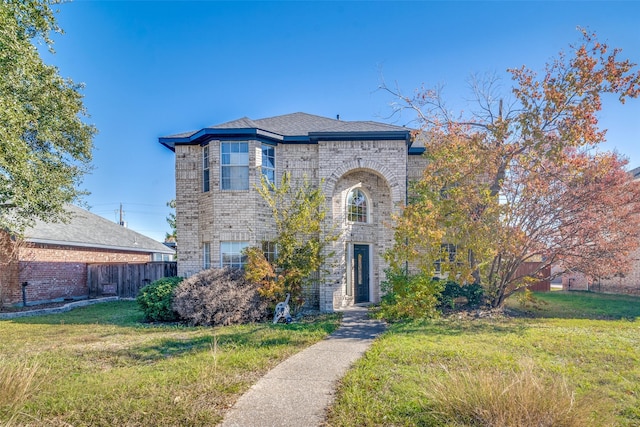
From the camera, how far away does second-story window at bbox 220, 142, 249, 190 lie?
12227 millimetres

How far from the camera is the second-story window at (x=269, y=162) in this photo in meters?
12.5

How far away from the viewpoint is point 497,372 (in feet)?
14.4

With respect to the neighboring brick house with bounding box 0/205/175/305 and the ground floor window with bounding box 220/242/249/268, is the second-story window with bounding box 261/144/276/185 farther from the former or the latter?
the neighboring brick house with bounding box 0/205/175/305

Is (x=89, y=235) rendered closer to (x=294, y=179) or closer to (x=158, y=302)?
(x=158, y=302)

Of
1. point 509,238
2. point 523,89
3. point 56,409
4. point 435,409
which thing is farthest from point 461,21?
point 56,409

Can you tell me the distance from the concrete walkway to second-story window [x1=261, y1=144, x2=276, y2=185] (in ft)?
22.0

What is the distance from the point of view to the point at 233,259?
480 inches

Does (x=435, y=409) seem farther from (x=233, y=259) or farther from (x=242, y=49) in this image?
(x=242, y=49)

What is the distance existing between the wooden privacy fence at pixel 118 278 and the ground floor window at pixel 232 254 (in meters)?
6.81

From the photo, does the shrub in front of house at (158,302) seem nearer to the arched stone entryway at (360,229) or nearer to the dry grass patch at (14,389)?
the arched stone entryway at (360,229)

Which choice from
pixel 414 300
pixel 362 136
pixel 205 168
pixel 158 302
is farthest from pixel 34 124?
pixel 414 300

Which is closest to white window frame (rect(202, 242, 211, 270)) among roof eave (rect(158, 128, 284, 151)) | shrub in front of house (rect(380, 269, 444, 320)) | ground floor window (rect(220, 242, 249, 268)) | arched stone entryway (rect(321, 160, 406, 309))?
ground floor window (rect(220, 242, 249, 268))

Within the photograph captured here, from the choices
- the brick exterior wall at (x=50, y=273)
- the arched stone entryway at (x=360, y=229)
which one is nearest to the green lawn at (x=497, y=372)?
the arched stone entryway at (x=360, y=229)

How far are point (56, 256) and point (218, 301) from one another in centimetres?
1166
